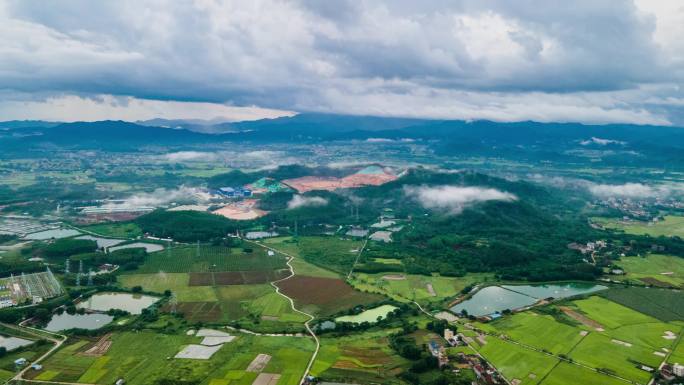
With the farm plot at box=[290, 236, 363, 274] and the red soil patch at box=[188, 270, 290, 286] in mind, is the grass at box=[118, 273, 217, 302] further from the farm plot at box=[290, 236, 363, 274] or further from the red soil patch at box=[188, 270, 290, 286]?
the farm plot at box=[290, 236, 363, 274]

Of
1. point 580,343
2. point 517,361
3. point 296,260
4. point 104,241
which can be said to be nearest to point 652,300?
point 580,343

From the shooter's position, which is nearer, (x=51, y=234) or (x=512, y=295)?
(x=512, y=295)

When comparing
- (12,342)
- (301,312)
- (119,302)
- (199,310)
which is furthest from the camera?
(119,302)

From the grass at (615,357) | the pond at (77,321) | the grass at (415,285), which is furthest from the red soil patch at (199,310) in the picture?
the grass at (615,357)

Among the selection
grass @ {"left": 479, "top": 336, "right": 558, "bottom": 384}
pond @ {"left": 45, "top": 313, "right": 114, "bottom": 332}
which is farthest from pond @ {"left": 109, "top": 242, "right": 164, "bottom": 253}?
grass @ {"left": 479, "top": 336, "right": 558, "bottom": 384}

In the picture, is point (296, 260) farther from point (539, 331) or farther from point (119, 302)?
point (539, 331)

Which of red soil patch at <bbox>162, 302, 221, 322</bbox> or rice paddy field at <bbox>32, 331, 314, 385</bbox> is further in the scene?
red soil patch at <bbox>162, 302, 221, 322</bbox>

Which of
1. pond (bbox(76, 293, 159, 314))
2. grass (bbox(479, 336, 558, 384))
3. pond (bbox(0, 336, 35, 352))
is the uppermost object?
grass (bbox(479, 336, 558, 384))

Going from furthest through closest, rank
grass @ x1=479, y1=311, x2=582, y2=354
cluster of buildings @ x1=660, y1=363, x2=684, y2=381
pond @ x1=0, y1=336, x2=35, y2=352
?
grass @ x1=479, y1=311, x2=582, y2=354, pond @ x1=0, y1=336, x2=35, y2=352, cluster of buildings @ x1=660, y1=363, x2=684, y2=381
